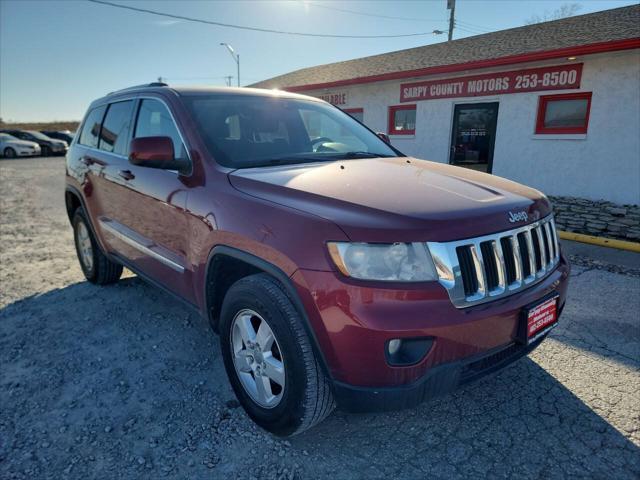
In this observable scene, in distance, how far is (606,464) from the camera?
7.23ft

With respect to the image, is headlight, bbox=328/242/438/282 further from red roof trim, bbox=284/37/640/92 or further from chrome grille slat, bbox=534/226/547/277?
red roof trim, bbox=284/37/640/92

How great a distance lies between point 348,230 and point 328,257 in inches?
5.8

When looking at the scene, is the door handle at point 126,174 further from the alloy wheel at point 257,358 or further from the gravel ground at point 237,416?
the alloy wheel at point 257,358

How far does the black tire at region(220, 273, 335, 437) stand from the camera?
2.05 meters

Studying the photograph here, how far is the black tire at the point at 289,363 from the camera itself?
→ 205 cm

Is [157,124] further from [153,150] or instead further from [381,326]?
[381,326]

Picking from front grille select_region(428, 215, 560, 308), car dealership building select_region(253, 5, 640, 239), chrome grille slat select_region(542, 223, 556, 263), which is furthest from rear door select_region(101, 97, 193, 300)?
car dealership building select_region(253, 5, 640, 239)

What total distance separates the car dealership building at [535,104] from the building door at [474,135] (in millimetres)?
23

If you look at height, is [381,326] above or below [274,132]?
below

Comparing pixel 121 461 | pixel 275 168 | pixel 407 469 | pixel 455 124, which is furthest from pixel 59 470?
pixel 455 124

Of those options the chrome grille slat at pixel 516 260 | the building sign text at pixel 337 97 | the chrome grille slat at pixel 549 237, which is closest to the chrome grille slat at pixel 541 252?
the chrome grille slat at pixel 549 237

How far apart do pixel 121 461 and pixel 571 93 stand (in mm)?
9605

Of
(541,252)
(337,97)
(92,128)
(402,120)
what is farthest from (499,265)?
(337,97)

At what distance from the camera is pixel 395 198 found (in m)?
2.16
